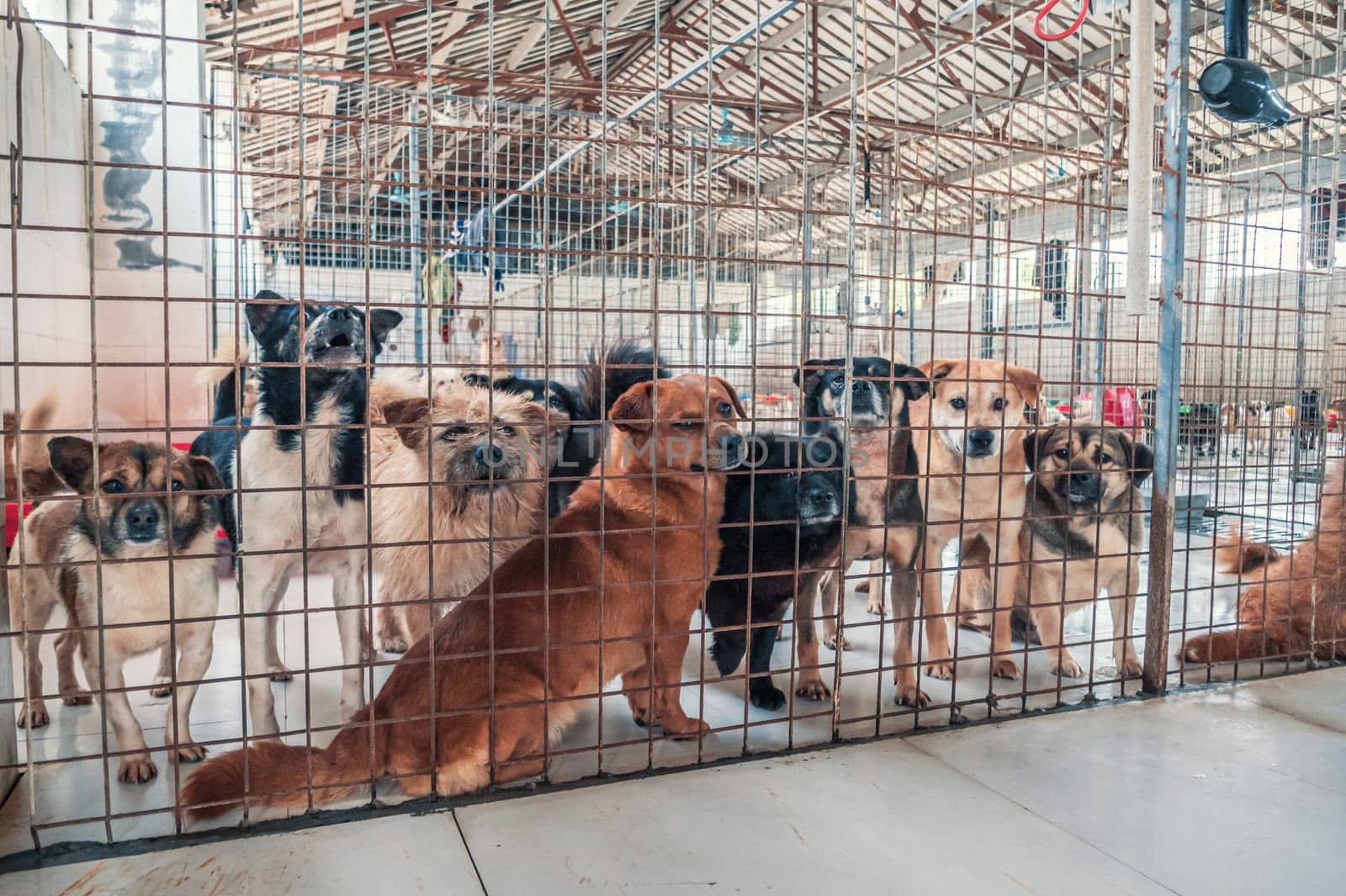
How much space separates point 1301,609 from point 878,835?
2838 millimetres

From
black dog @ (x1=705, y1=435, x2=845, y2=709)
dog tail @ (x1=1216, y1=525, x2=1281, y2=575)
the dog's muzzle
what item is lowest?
dog tail @ (x1=1216, y1=525, x2=1281, y2=575)

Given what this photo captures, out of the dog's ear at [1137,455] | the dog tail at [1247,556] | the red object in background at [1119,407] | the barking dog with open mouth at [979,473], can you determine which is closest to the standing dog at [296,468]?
the barking dog with open mouth at [979,473]

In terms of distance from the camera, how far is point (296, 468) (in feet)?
9.70

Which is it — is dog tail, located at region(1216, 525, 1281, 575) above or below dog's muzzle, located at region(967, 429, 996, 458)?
below

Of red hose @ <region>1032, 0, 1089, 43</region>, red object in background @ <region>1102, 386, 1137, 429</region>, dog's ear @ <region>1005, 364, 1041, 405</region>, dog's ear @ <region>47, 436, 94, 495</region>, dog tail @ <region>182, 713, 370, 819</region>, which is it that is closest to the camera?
dog tail @ <region>182, 713, 370, 819</region>

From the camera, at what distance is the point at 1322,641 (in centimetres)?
400

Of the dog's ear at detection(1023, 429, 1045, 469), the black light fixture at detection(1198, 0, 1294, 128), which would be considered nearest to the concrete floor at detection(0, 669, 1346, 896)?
the dog's ear at detection(1023, 429, 1045, 469)

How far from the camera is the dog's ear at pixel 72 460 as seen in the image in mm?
2457

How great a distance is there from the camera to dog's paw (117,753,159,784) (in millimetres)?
2586

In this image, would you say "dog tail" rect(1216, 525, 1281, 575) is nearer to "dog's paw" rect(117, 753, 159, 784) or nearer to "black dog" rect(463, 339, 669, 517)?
"black dog" rect(463, 339, 669, 517)

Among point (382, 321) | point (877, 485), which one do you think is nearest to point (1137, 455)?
point (877, 485)

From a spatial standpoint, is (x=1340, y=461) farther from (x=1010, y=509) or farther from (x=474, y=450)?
(x=474, y=450)

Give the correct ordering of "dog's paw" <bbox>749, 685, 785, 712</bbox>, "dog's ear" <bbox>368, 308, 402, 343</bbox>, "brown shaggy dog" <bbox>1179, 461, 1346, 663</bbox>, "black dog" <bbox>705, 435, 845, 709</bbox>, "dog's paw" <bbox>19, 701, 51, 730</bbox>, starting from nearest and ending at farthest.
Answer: "dog's paw" <bbox>19, 701, 51, 730</bbox> → "dog's ear" <bbox>368, 308, 402, 343</bbox> → "black dog" <bbox>705, 435, 845, 709</bbox> → "dog's paw" <bbox>749, 685, 785, 712</bbox> → "brown shaggy dog" <bbox>1179, 461, 1346, 663</bbox>

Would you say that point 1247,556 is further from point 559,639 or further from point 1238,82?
point 559,639
